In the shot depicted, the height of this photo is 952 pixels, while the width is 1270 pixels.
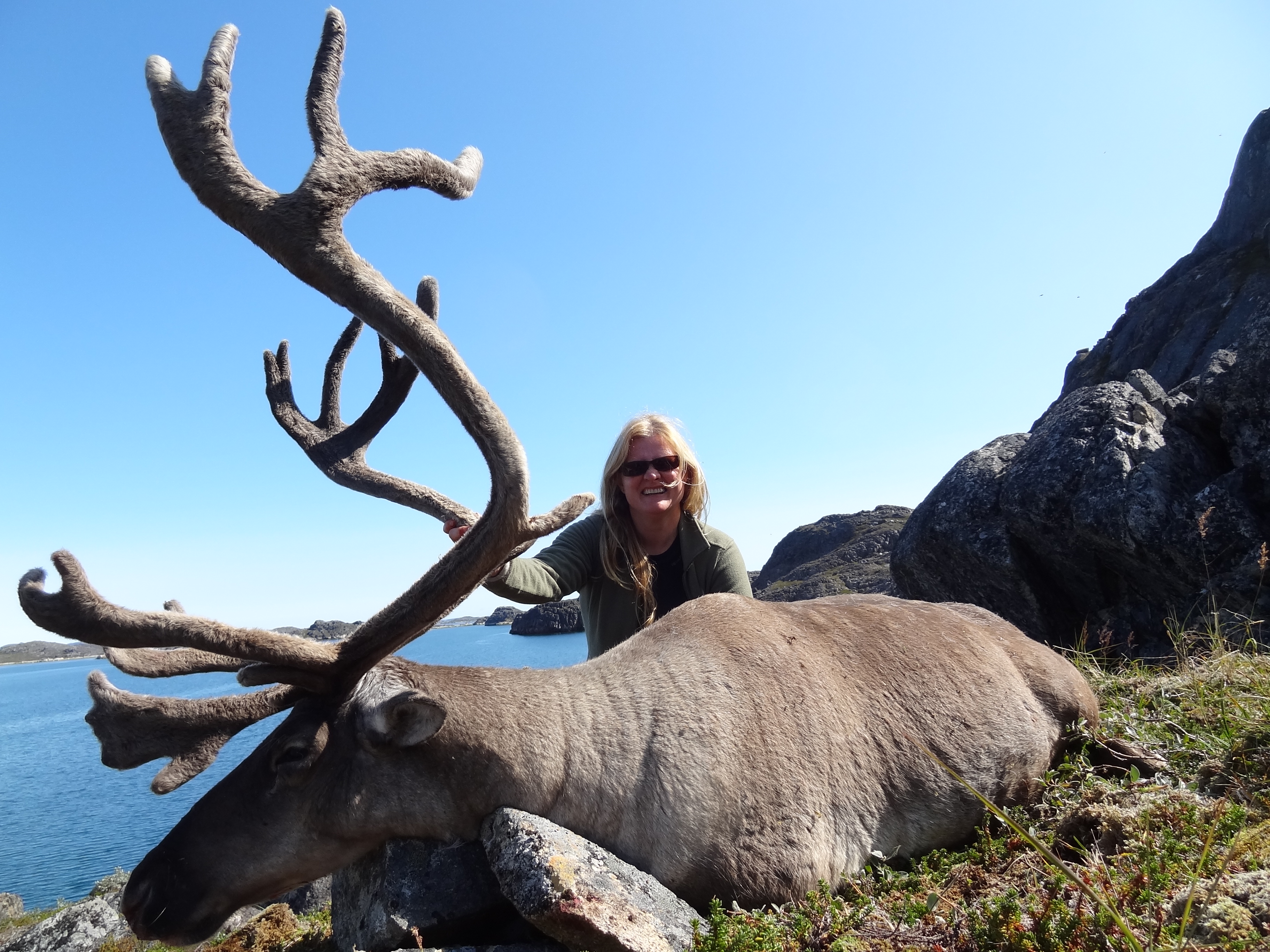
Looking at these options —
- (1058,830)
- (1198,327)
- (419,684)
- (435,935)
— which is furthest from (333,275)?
(1198,327)

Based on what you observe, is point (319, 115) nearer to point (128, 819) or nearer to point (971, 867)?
point (971, 867)

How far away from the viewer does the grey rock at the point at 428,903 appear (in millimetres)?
3457

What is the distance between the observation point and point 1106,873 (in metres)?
2.83

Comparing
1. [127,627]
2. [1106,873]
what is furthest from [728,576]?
[127,627]

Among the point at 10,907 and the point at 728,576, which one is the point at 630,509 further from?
the point at 10,907

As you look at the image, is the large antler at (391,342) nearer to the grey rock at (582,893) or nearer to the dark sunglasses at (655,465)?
the grey rock at (582,893)

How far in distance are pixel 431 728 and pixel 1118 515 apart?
8875 mm

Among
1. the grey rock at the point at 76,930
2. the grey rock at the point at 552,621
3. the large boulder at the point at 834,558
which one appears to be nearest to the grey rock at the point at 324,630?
the grey rock at the point at 552,621

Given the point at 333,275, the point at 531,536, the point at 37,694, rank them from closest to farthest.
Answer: the point at 333,275, the point at 531,536, the point at 37,694

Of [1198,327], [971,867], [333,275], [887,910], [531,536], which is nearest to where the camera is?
[887,910]

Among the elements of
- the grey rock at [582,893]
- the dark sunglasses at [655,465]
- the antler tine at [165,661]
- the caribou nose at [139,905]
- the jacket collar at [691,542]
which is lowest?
the caribou nose at [139,905]

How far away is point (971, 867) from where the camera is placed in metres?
3.88

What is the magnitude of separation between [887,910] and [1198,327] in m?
28.4

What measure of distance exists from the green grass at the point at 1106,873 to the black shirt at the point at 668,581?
2946mm
